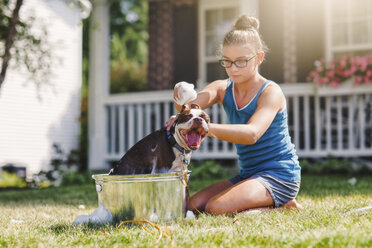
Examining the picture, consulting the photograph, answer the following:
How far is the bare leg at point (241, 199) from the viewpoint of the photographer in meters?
3.11

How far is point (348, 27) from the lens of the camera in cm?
840

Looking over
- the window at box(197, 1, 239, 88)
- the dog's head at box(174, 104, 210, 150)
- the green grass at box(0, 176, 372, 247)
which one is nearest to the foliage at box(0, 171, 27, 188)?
the window at box(197, 1, 239, 88)

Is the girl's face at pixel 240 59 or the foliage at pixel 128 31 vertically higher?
the foliage at pixel 128 31

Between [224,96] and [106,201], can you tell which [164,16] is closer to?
[224,96]

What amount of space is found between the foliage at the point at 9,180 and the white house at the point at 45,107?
566 millimetres

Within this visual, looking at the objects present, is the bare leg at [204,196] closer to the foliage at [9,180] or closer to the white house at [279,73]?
the white house at [279,73]

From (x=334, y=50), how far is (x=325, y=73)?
1.27m

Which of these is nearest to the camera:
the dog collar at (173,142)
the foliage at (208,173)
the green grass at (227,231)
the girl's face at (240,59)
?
the green grass at (227,231)

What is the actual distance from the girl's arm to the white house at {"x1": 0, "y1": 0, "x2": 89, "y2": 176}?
21.0ft

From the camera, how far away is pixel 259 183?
320 centimetres

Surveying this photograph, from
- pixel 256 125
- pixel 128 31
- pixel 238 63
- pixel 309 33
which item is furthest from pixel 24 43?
pixel 128 31

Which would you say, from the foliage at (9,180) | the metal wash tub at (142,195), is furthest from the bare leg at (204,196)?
the foliage at (9,180)

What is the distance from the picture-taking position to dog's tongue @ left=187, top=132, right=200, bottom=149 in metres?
2.50

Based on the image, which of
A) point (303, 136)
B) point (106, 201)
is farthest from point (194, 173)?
point (106, 201)
